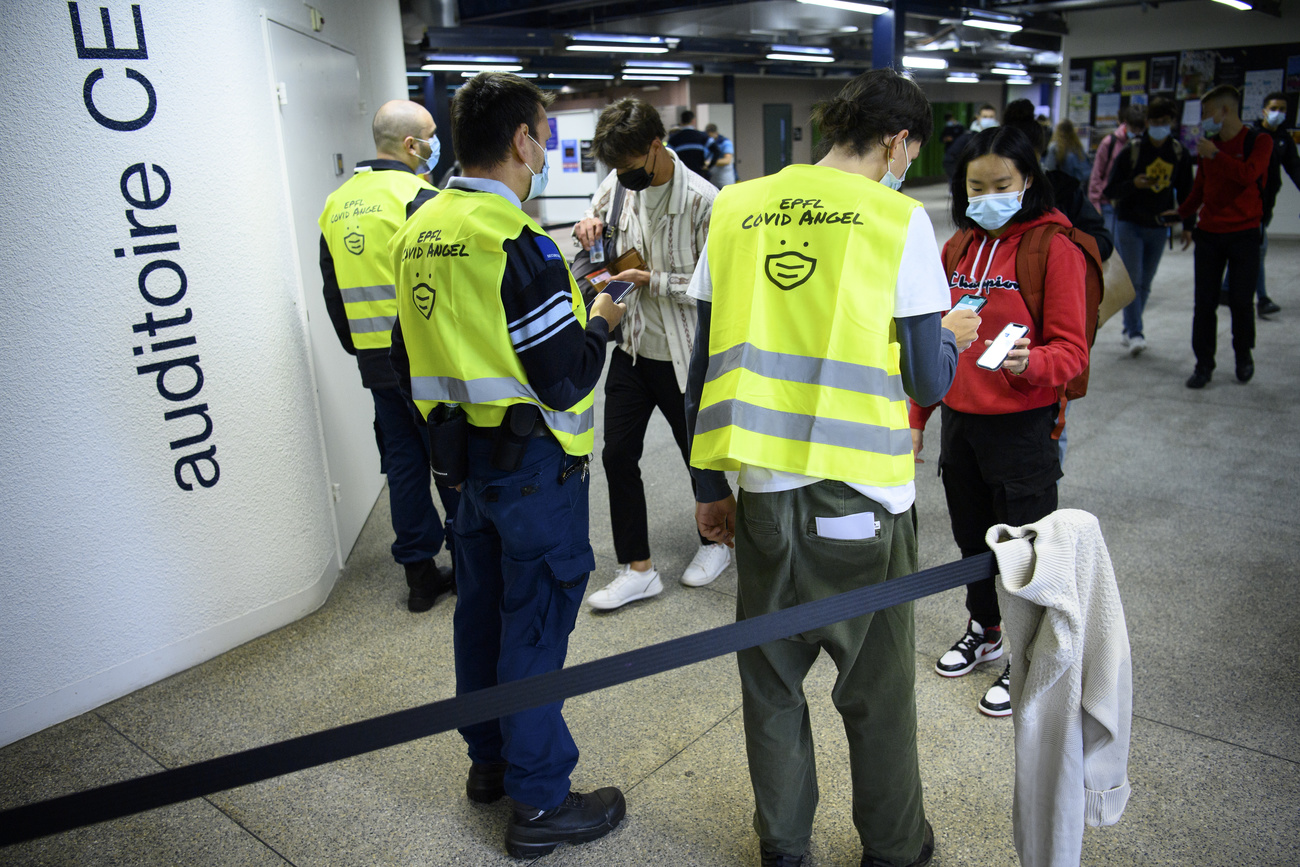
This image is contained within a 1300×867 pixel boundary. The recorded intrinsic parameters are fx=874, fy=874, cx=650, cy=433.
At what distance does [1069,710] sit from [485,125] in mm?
1570

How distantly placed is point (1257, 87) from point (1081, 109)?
1802 millimetres

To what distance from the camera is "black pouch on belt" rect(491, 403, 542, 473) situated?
1.79m

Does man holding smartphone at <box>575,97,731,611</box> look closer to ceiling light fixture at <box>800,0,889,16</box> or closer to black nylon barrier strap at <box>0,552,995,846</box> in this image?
black nylon barrier strap at <box>0,552,995,846</box>

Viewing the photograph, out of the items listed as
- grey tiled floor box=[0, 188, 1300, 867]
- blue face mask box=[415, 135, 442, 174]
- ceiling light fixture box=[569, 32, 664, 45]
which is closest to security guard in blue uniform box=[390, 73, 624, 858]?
grey tiled floor box=[0, 188, 1300, 867]

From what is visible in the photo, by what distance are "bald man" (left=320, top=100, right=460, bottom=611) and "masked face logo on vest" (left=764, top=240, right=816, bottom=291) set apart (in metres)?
1.55

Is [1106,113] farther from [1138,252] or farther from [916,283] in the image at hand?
[916,283]

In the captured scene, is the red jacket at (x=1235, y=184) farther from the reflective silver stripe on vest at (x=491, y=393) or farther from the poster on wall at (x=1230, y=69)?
the poster on wall at (x=1230, y=69)

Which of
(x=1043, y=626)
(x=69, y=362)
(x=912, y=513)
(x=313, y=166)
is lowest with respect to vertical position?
(x=1043, y=626)

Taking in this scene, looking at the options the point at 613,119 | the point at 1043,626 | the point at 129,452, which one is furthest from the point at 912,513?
the point at 129,452

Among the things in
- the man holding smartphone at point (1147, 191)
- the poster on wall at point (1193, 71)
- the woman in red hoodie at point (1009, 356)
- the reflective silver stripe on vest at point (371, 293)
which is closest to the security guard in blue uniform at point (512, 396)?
the woman in red hoodie at point (1009, 356)

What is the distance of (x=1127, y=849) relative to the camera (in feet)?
6.26

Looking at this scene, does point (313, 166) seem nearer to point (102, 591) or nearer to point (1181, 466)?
point (102, 591)

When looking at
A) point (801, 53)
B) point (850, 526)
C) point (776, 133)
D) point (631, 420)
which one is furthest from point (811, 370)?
point (776, 133)

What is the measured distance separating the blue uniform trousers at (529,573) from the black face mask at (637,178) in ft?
3.76
